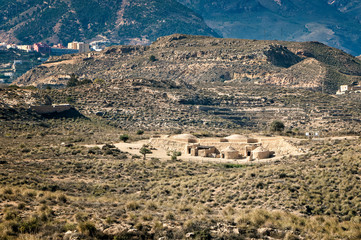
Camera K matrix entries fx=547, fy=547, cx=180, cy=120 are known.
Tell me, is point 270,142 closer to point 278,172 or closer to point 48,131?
point 278,172

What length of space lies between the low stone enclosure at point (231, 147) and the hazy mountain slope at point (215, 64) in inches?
2653

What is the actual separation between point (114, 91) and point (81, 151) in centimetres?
4593

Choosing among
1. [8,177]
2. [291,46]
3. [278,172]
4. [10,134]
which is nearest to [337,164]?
[278,172]

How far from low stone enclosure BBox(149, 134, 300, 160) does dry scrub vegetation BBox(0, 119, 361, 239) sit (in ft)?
12.6

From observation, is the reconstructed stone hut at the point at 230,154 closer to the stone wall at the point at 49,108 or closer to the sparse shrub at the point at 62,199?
the sparse shrub at the point at 62,199

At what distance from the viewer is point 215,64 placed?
5295 inches

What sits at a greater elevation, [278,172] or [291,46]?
[291,46]

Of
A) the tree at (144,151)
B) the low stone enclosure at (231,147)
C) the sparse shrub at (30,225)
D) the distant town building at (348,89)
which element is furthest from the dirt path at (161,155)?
the distant town building at (348,89)

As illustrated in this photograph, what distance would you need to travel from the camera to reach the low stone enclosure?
155 feet

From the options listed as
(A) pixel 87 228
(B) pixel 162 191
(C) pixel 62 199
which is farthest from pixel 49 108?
(A) pixel 87 228

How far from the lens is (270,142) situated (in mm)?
49969

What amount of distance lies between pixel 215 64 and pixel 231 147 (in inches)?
3380

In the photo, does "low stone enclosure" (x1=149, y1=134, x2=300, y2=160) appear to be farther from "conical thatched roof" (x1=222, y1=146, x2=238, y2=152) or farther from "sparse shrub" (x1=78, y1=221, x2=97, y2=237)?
→ "sparse shrub" (x1=78, y1=221, x2=97, y2=237)

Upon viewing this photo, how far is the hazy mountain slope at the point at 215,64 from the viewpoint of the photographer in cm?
12544
